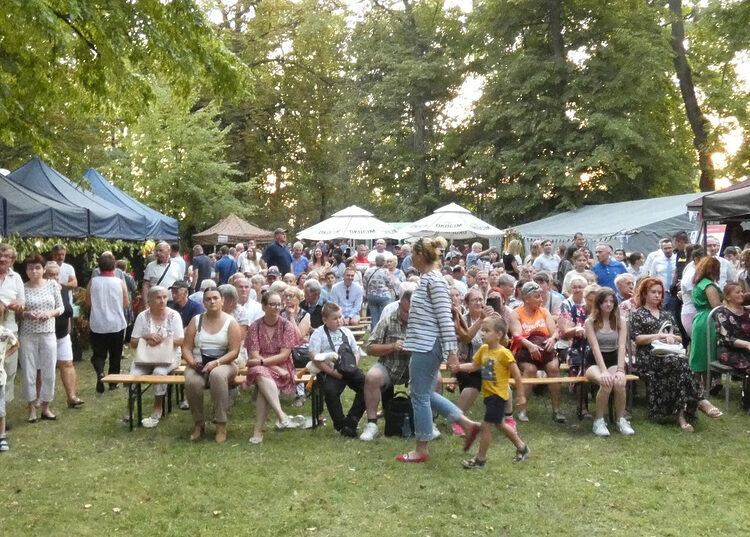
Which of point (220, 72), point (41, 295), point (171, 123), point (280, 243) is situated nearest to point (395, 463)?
point (41, 295)

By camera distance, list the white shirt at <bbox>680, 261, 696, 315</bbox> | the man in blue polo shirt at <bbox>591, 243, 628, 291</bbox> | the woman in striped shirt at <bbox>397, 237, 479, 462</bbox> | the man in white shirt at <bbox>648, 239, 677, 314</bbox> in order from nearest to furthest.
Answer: the woman in striped shirt at <bbox>397, 237, 479, 462</bbox> < the white shirt at <bbox>680, 261, 696, 315</bbox> < the man in blue polo shirt at <bbox>591, 243, 628, 291</bbox> < the man in white shirt at <bbox>648, 239, 677, 314</bbox>

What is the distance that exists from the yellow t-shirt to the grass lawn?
596mm

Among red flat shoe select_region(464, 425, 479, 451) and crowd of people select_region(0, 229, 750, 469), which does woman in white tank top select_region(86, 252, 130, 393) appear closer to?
crowd of people select_region(0, 229, 750, 469)

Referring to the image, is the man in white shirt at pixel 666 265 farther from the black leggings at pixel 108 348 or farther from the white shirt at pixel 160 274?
the black leggings at pixel 108 348

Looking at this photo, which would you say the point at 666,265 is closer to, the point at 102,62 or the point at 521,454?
the point at 521,454

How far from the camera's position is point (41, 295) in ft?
22.2

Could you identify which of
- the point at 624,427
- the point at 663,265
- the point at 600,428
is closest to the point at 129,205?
the point at 663,265

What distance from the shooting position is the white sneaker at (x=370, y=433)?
6.19 meters

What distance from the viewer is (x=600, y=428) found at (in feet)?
20.9

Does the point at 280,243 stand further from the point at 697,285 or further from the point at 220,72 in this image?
the point at 697,285

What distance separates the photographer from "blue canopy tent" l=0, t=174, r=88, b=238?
9578 mm

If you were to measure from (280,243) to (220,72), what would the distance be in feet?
16.7

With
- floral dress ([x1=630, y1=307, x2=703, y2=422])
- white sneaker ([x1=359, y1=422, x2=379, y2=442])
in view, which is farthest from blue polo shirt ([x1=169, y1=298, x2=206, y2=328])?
floral dress ([x1=630, y1=307, x2=703, y2=422])

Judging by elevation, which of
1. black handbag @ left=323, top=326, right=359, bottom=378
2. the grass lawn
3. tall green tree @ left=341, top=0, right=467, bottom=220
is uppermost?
tall green tree @ left=341, top=0, right=467, bottom=220
